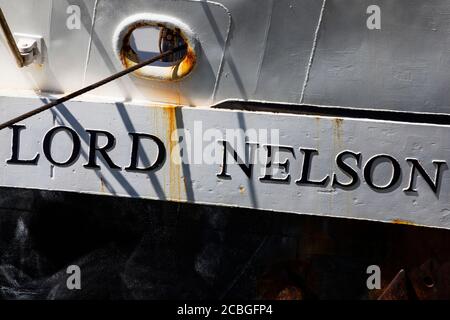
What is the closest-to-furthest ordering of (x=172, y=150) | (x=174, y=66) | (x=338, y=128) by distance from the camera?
(x=338, y=128), (x=172, y=150), (x=174, y=66)

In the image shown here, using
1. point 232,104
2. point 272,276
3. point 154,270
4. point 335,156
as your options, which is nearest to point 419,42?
point 335,156

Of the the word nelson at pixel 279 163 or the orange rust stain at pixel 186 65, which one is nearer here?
the the word nelson at pixel 279 163

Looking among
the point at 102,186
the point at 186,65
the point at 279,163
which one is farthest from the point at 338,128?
the point at 102,186

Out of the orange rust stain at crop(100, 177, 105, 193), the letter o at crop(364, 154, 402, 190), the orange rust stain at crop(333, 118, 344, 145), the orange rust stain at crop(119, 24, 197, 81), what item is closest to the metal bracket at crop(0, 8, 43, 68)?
the orange rust stain at crop(119, 24, 197, 81)

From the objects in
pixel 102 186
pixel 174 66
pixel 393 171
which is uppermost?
pixel 174 66

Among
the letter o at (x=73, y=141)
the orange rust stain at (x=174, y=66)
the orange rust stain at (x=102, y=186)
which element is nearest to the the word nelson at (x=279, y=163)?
the letter o at (x=73, y=141)

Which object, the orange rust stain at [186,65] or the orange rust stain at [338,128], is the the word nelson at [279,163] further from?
the orange rust stain at [186,65]

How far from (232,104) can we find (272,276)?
157 centimetres

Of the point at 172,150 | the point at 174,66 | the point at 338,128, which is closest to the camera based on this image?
the point at 338,128

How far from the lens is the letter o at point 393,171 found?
4973mm

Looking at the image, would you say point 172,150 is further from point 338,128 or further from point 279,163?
point 338,128

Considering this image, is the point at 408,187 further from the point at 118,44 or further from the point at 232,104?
the point at 118,44

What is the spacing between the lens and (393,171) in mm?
4988

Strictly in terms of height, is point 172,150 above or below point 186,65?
below
